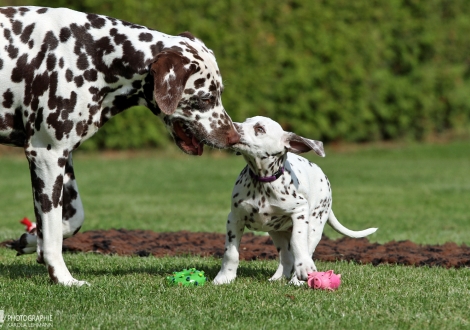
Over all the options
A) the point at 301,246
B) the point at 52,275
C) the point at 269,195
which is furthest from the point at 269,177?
the point at 52,275

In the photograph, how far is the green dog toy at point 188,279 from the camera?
19.7ft

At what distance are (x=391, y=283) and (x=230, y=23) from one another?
12576 mm

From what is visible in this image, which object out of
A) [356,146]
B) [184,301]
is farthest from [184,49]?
[356,146]

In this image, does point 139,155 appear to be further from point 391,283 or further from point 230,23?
point 391,283

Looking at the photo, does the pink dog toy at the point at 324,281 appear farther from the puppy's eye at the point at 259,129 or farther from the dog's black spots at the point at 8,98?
the dog's black spots at the point at 8,98

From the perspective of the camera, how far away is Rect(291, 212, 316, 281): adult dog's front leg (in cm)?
608

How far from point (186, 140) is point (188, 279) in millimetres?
1033

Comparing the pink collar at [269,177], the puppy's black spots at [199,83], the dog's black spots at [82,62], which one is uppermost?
the dog's black spots at [82,62]

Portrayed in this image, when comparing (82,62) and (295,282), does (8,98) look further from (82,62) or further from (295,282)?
(295,282)

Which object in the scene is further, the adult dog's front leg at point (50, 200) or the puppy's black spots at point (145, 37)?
the puppy's black spots at point (145, 37)

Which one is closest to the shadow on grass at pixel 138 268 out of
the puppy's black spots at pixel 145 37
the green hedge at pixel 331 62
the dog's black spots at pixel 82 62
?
the dog's black spots at pixel 82 62

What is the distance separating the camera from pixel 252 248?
8008 millimetres

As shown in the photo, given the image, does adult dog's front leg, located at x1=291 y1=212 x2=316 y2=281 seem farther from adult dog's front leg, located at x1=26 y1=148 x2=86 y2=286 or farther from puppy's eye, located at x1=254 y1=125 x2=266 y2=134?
adult dog's front leg, located at x1=26 y1=148 x2=86 y2=286

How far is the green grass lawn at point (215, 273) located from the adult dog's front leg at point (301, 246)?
16 centimetres
